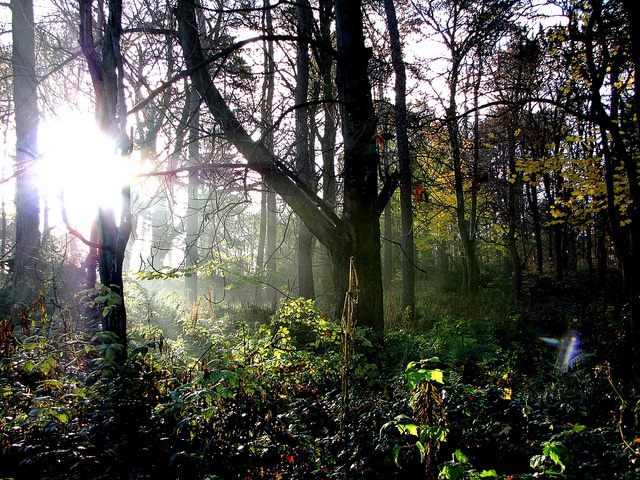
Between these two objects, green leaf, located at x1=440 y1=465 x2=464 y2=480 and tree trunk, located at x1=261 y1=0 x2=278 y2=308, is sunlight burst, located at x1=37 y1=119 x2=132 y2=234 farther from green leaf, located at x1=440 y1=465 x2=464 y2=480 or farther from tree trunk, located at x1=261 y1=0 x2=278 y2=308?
green leaf, located at x1=440 y1=465 x2=464 y2=480

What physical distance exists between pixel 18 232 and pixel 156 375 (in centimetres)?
931

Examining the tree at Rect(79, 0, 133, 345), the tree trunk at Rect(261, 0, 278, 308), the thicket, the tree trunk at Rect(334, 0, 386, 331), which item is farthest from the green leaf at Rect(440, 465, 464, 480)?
the tree trunk at Rect(334, 0, 386, 331)

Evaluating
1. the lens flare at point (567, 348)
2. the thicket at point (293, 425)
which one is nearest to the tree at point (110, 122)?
the thicket at point (293, 425)

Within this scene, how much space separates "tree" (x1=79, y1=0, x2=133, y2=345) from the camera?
3.55 meters

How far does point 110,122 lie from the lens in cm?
360

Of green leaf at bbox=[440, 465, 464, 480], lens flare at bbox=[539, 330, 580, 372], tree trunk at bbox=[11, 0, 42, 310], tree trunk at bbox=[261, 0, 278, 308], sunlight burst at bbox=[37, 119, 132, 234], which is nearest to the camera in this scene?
green leaf at bbox=[440, 465, 464, 480]

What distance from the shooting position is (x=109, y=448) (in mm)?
2184

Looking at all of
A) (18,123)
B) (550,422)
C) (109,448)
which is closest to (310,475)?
(109,448)

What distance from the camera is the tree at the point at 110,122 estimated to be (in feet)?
11.6

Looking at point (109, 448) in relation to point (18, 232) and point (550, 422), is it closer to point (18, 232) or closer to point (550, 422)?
point (550, 422)

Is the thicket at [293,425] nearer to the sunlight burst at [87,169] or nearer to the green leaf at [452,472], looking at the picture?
the green leaf at [452,472]

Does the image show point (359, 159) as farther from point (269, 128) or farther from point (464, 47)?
point (464, 47)

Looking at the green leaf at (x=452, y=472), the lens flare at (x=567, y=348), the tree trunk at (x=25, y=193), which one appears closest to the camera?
the green leaf at (x=452, y=472)

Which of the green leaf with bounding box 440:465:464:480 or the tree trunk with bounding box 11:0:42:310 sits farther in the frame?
the tree trunk with bounding box 11:0:42:310
